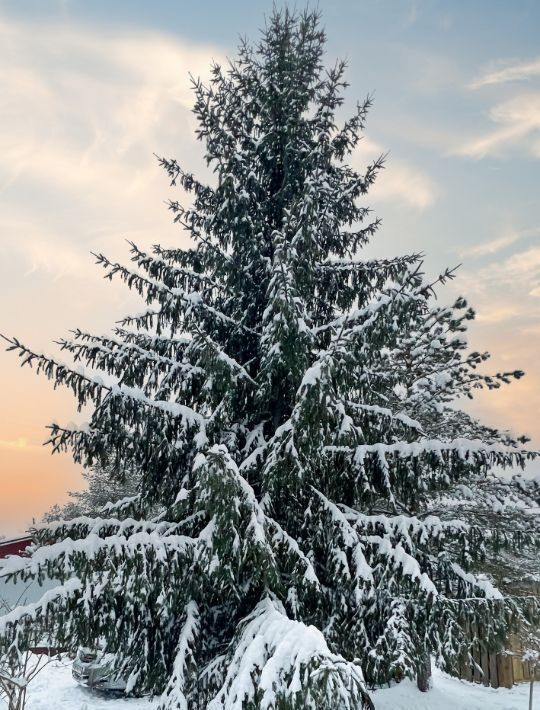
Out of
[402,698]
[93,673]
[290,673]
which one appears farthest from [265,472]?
[93,673]

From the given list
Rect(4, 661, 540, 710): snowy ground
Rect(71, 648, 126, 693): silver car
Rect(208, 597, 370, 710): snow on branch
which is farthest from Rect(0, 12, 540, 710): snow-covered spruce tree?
Rect(71, 648, 126, 693): silver car

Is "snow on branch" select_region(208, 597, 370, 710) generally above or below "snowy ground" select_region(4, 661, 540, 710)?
above

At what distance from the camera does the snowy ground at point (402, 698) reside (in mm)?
13008

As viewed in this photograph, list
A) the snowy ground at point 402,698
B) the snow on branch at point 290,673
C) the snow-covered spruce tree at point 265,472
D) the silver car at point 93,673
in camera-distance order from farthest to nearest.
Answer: the silver car at point 93,673
the snowy ground at point 402,698
the snow-covered spruce tree at point 265,472
the snow on branch at point 290,673

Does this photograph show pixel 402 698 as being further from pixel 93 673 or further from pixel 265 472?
pixel 265 472

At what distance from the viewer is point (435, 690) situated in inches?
559

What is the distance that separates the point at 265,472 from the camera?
6539 mm

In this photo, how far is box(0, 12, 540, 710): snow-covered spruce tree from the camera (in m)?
5.44

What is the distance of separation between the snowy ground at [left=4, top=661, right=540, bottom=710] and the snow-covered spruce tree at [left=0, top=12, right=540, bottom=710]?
25.8 feet

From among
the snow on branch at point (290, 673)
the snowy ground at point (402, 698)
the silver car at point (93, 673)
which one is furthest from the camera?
the silver car at point (93, 673)

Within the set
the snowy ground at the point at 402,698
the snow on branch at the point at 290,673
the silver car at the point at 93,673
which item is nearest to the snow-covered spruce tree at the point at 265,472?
the snow on branch at the point at 290,673

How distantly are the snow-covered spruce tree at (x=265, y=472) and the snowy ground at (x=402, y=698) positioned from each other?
309 inches

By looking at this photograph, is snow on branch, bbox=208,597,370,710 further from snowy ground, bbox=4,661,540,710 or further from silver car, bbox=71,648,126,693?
silver car, bbox=71,648,126,693

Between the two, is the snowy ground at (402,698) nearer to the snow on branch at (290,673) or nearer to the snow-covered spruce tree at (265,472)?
the snow-covered spruce tree at (265,472)
